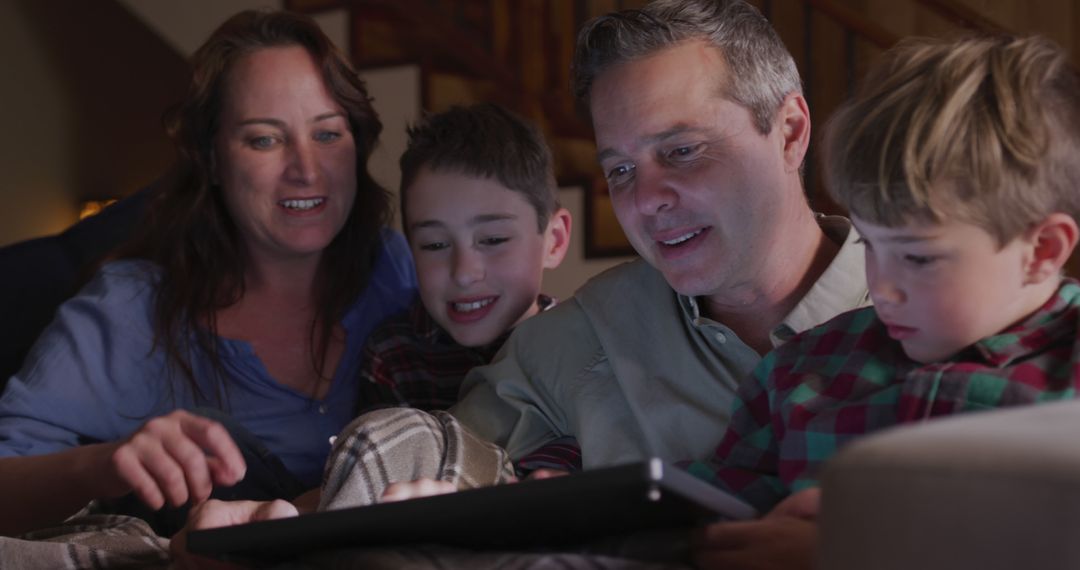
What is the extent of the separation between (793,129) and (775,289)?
22 cm

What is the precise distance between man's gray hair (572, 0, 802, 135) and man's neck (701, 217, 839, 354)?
0.51 ft

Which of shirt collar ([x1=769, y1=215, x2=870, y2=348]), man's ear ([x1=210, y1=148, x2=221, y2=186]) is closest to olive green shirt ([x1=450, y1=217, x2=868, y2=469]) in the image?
shirt collar ([x1=769, y1=215, x2=870, y2=348])

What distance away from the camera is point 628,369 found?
1.63m

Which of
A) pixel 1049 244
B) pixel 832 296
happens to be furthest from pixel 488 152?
pixel 1049 244

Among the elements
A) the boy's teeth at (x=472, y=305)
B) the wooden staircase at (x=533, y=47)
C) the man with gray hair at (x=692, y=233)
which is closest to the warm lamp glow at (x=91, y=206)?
the wooden staircase at (x=533, y=47)

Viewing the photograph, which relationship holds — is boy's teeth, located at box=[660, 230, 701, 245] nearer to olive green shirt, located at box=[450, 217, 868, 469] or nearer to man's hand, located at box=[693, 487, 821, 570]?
olive green shirt, located at box=[450, 217, 868, 469]

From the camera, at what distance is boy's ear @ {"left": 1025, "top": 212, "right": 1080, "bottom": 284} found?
1.08m

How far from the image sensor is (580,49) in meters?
1.65

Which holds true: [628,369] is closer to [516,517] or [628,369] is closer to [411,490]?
[411,490]

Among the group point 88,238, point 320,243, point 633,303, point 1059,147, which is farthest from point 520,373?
point 88,238

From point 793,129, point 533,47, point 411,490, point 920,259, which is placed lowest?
point 411,490

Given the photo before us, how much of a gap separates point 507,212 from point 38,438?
2.60ft

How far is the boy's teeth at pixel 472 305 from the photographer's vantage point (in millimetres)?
1985

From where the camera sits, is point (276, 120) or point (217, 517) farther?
point (276, 120)
